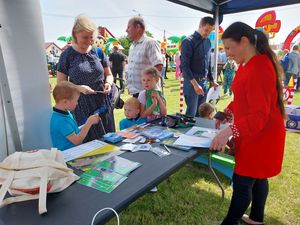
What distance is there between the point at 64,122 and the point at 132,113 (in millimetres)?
767

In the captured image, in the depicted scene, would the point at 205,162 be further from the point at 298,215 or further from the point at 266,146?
the point at 266,146

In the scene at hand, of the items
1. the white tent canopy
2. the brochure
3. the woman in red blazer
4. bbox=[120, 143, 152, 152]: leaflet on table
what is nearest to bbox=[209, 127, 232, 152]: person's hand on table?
the woman in red blazer

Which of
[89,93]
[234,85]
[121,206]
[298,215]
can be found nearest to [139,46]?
[89,93]

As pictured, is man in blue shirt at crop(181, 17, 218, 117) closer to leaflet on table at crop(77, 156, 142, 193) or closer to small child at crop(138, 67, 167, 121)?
small child at crop(138, 67, 167, 121)

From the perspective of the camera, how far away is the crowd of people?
1311mm

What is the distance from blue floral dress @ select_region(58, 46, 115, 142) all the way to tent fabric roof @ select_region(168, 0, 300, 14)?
1.41 meters

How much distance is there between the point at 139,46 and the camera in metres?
2.60

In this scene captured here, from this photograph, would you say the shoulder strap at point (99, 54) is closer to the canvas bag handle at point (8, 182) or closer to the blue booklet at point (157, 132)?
the blue booklet at point (157, 132)

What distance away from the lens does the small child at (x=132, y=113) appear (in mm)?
2236

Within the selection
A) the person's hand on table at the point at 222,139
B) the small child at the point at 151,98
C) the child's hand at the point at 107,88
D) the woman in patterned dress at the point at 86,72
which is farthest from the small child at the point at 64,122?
the person's hand on table at the point at 222,139

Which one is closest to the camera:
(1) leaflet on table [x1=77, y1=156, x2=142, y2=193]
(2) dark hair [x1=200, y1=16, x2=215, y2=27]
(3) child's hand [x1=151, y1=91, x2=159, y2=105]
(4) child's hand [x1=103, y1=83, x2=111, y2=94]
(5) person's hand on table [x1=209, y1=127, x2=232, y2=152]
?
(1) leaflet on table [x1=77, y1=156, x2=142, y2=193]

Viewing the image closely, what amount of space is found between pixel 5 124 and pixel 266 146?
63.8 inches

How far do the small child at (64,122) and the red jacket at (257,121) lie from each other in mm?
977

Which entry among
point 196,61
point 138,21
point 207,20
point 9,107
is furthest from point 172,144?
point 207,20
